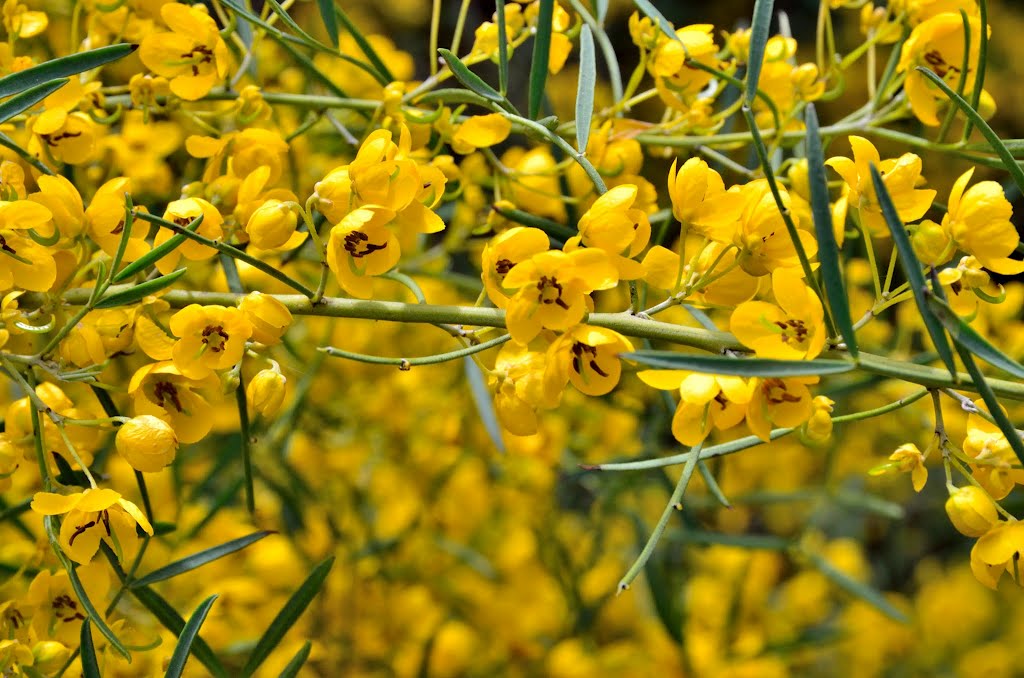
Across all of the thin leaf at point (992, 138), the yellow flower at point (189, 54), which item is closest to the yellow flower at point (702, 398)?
the thin leaf at point (992, 138)

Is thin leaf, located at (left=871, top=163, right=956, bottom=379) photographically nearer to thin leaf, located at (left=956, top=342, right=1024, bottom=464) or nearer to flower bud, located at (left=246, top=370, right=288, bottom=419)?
thin leaf, located at (left=956, top=342, right=1024, bottom=464)

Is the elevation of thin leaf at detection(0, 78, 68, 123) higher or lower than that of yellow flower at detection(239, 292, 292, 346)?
higher

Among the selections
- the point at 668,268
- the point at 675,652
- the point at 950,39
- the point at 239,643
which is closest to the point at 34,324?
the point at 668,268

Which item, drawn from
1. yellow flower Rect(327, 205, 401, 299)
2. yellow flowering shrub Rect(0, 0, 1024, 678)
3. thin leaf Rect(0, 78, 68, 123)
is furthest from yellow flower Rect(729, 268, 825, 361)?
thin leaf Rect(0, 78, 68, 123)

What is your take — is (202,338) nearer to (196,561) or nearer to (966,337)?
(196,561)

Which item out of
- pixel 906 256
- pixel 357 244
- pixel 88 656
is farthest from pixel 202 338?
pixel 906 256

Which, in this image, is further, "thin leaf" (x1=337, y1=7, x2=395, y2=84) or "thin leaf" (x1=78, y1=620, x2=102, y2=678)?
"thin leaf" (x1=337, y1=7, x2=395, y2=84)

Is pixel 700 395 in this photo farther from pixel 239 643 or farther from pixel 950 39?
pixel 239 643

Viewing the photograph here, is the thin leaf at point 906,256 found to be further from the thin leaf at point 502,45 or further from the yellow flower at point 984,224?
the thin leaf at point 502,45

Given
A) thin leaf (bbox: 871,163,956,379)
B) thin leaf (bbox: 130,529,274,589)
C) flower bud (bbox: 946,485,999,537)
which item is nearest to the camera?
thin leaf (bbox: 871,163,956,379)
